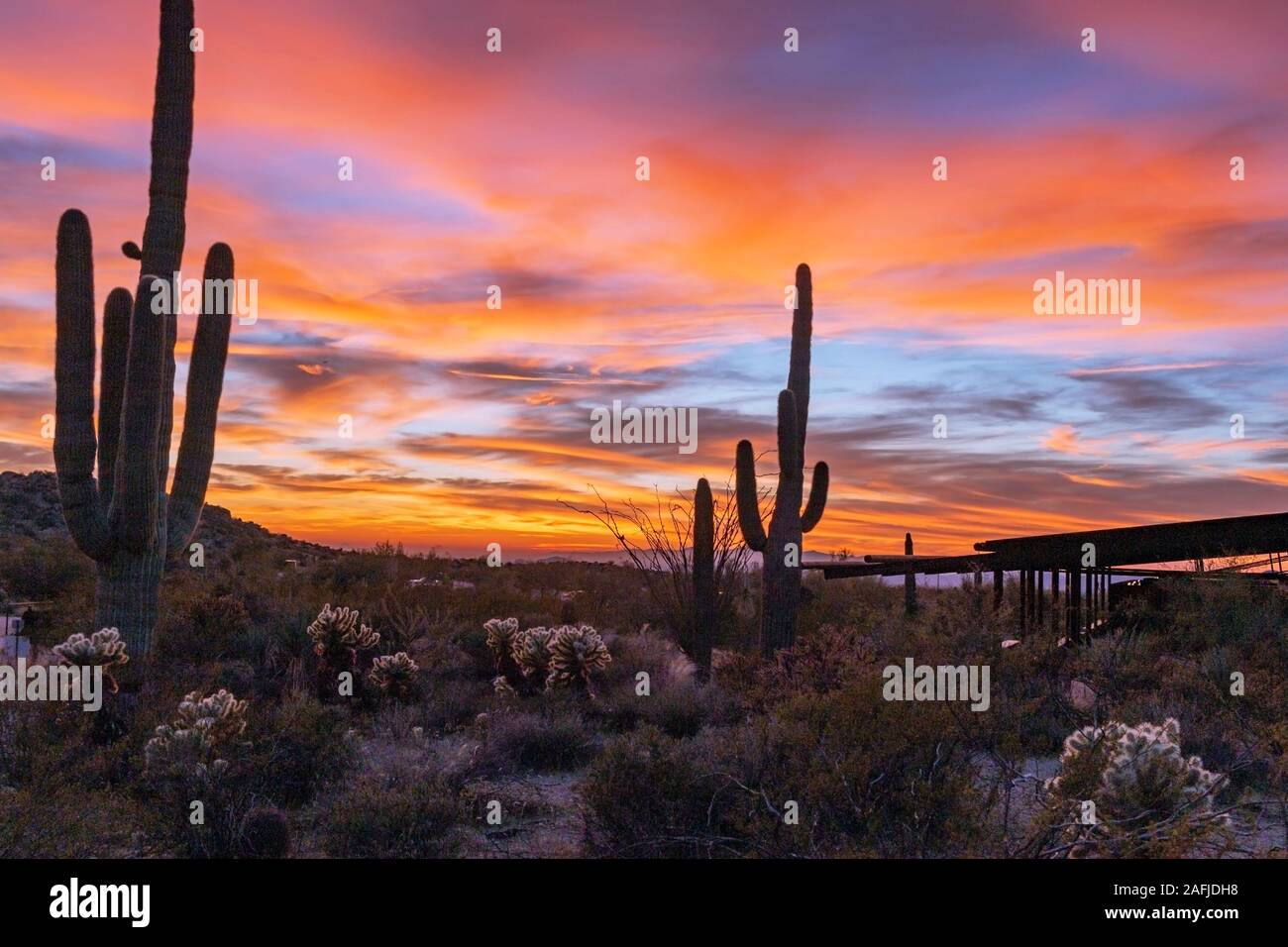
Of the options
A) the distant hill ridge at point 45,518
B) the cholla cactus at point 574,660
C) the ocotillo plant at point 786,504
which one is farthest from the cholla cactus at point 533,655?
the distant hill ridge at point 45,518

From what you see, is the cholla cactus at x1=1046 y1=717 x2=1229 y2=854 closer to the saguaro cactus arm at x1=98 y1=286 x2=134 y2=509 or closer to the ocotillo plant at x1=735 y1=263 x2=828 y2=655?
the ocotillo plant at x1=735 y1=263 x2=828 y2=655

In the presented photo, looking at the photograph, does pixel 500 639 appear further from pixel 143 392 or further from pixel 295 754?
pixel 143 392

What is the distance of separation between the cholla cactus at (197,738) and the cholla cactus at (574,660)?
476 cm

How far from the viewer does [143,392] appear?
37.5 feet

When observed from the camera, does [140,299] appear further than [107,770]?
Yes

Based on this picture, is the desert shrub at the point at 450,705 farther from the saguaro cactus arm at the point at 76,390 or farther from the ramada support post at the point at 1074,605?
the ramada support post at the point at 1074,605

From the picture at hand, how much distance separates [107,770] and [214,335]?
6.46 metres

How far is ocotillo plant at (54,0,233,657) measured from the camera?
38.0 ft

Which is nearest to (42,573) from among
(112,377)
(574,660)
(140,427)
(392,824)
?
(112,377)

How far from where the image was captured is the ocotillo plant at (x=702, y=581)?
1534 centimetres

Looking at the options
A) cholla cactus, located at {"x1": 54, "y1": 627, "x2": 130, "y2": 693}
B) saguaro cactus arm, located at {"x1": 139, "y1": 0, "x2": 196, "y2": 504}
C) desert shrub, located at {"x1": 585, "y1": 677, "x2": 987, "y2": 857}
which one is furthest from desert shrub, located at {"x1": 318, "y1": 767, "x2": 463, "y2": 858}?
saguaro cactus arm, located at {"x1": 139, "y1": 0, "x2": 196, "y2": 504}
